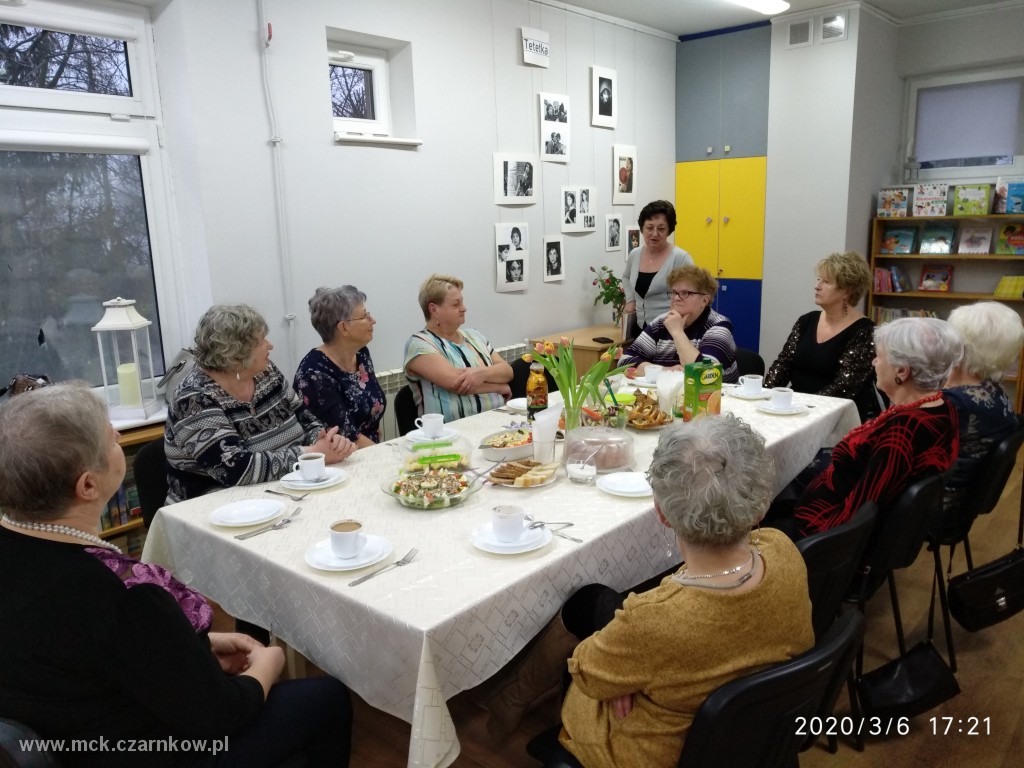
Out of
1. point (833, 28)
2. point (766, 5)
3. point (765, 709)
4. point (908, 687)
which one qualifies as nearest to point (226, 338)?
point (765, 709)

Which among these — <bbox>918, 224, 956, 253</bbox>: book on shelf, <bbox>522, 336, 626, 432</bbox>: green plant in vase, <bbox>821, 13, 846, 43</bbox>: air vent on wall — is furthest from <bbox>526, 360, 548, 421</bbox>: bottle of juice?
<bbox>918, 224, 956, 253</bbox>: book on shelf

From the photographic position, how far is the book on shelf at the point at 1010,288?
5281 mm

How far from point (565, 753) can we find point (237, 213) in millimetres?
2775

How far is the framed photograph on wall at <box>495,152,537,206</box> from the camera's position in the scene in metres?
4.59

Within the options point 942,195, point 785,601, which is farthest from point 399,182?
point 942,195

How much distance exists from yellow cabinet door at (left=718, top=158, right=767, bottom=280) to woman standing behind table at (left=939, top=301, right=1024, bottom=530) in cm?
325

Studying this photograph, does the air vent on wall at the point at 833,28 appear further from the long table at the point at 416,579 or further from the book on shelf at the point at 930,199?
the long table at the point at 416,579

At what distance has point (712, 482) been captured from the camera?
1.28m

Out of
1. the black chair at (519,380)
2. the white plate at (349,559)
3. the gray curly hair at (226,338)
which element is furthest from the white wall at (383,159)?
the white plate at (349,559)

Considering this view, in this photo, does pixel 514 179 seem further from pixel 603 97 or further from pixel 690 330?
pixel 690 330

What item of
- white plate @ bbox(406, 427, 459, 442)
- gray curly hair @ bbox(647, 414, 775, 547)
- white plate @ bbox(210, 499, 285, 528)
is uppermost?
gray curly hair @ bbox(647, 414, 775, 547)

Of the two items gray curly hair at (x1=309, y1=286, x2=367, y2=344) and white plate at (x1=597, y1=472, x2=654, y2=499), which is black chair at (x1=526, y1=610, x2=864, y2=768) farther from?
gray curly hair at (x1=309, y1=286, x2=367, y2=344)

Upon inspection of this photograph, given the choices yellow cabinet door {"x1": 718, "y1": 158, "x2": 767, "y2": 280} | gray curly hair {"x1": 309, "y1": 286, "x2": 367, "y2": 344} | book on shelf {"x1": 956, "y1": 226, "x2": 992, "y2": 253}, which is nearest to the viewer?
gray curly hair {"x1": 309, "y1": 286, "x2": 367, "y2": 344}

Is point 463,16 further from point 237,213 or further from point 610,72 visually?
point 237,213
